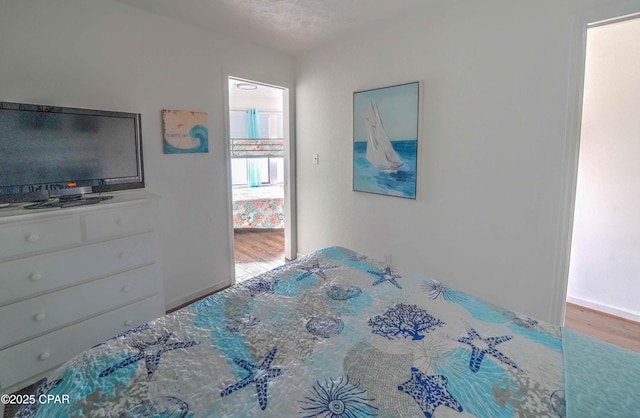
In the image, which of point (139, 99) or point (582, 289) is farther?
point (582, 289)

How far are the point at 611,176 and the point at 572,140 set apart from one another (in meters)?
1.10

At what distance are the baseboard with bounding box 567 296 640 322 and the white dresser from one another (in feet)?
11.5

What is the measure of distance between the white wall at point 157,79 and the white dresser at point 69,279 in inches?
20.5

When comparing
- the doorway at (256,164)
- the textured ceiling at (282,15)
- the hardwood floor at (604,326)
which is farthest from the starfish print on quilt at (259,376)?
the doorway at (256,164)

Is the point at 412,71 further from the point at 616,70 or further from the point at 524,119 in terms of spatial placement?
the point at 616,70

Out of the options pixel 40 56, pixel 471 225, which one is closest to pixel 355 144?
pixel 471 225

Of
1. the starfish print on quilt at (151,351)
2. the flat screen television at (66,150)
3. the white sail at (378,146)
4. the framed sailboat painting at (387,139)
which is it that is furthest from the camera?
the white sail at (378,146)

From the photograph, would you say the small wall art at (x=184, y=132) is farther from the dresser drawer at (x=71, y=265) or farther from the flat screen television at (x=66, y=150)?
the dresser drawer at (x=71, y=265)

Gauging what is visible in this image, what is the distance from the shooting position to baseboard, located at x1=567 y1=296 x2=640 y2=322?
242 cm

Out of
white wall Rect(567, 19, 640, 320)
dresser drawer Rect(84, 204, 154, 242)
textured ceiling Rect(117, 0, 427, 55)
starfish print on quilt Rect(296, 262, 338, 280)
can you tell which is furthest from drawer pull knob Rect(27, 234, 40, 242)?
white wall Rect(567, 19, 640, 320)

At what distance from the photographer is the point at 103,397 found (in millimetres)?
864

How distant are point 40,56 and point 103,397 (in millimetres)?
2154

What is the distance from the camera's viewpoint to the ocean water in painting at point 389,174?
253 cm

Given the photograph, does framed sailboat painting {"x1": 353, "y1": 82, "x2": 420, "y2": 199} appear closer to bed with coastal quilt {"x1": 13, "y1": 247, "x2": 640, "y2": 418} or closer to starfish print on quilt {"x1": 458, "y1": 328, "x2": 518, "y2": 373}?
bed with coastal quilt {"x1": 13, "y1": 247, "x2": 640, "y2": 418}
